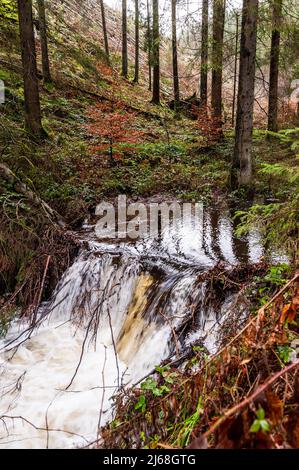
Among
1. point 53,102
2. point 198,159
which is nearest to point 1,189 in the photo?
point 198,159

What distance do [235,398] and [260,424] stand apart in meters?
0.67

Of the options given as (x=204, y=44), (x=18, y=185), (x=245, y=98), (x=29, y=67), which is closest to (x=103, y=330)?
(x=18, y=185)

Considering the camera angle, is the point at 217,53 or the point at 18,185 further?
the point at 217,53

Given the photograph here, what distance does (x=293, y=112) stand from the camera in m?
16.0

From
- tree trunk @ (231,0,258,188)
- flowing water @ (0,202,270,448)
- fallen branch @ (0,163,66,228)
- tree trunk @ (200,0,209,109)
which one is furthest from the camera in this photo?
tree trunk @ (200,0,209,109)

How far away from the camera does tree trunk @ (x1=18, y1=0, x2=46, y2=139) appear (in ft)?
31.0

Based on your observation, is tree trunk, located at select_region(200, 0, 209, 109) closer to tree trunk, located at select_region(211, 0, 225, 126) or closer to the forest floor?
tree trunk, located at select_region(211, 0, 225, 126)

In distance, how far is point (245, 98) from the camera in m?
7.95

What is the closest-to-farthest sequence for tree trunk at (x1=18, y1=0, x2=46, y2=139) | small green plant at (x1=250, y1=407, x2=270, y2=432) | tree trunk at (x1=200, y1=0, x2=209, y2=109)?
small green plant at (x1=250, y1=407, x2=270, y2=432) < tree trunk at (x1=18, y1=0, x2=46, y2=139) < tree trunk at (x1=200, y1=0, x2=209, y2=109)

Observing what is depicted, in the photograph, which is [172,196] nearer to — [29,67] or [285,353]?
[29,67]

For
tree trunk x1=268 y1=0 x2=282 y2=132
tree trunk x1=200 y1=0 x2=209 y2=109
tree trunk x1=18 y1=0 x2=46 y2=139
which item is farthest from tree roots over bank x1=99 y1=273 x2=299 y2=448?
tree trunk x1=268 y1=0 x2=282 y2=132

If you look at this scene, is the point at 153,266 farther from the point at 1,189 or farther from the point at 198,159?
the point at 198,159

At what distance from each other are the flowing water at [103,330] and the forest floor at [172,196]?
45 cm

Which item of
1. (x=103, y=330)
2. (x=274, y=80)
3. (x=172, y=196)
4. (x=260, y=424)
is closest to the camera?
(x=260, y=424)
